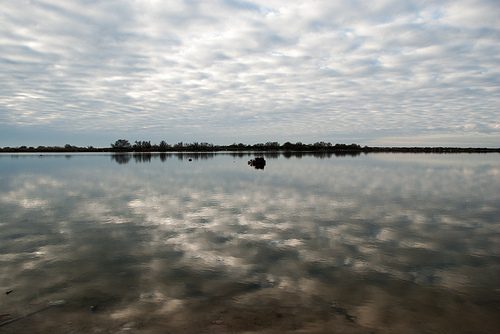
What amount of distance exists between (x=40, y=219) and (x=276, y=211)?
11.2 meters

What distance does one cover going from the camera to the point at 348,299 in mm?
6406

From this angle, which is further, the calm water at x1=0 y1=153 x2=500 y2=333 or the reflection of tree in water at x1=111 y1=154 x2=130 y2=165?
the reflection of tree in water at x1=111 y1=154 x2=130 y2=165

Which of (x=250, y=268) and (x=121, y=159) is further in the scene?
(x=121, y=159)

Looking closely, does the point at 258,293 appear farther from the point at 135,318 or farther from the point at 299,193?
the point at 299,193

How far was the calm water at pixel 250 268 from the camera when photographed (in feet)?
18.7

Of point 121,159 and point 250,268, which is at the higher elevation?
point 121,159

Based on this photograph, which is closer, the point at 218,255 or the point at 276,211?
the point at 218,255

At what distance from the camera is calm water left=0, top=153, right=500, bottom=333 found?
5688 mm

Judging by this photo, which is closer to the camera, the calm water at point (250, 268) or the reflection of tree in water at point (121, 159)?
the calm water at point (250, 268)

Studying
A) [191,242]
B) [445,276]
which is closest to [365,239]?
[445,276]

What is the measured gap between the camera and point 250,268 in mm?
8039

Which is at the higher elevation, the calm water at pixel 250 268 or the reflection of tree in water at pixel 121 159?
the reflection of tree in water at pixel 121 159

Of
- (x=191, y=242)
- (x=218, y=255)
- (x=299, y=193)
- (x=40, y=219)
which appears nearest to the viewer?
(x=218, y=255)

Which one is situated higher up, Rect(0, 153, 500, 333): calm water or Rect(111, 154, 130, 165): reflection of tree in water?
Rect(111, 154, 130, 165): reflection of tree in water
